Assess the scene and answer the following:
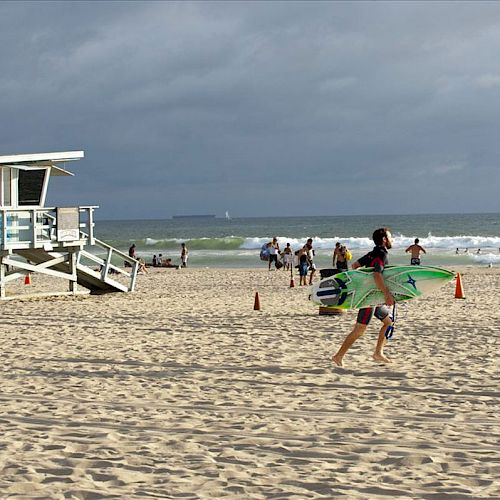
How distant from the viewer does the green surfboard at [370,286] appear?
10102 millimetres

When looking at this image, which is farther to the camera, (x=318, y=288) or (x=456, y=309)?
(x=456, y=309)

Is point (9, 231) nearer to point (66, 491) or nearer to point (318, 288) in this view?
point (318, 288)

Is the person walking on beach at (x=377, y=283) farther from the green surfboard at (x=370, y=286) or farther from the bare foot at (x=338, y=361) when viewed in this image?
the green surfboard at (x=370, y=286)

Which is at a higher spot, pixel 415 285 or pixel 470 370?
pixel 415 285

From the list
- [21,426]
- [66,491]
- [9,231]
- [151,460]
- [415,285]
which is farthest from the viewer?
[9,231]

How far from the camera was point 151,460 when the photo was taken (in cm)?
584

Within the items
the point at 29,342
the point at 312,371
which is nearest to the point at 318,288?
the point at 312,371

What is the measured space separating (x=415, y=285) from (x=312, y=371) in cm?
226

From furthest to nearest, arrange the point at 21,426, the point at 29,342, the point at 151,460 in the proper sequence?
the point at 29,342 < the point at 21,426 < the point at 151,460

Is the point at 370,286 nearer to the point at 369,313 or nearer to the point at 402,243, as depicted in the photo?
the point at 369,313

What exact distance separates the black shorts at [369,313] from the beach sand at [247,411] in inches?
24.2

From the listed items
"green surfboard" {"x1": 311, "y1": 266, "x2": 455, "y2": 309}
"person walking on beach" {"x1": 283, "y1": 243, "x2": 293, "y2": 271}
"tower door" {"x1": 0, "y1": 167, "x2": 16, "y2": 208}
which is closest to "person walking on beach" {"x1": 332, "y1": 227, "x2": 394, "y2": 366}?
"green surfboard" {"x1": 311, "y1": 266, "x2": 455, "y2": 309}

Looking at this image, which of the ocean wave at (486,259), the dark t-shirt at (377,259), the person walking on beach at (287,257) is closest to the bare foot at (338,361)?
the dark t-shirt at (377,259)

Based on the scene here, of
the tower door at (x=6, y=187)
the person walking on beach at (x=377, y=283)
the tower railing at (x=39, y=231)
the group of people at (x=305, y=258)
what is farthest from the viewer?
the group of people at (x=305, y=258)
